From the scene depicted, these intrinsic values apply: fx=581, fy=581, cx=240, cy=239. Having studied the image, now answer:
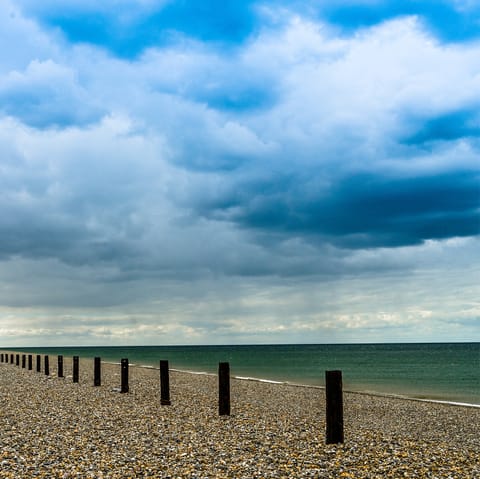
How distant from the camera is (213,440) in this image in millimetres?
12906

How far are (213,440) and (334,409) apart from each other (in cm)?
277

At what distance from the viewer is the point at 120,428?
14.5 m

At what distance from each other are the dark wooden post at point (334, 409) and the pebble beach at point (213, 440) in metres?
0.27

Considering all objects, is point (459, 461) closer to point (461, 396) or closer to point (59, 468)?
point (59, 468)

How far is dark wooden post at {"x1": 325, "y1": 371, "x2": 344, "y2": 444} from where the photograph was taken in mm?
12508

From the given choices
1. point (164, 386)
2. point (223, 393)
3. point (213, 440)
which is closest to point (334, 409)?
point (213, 440)

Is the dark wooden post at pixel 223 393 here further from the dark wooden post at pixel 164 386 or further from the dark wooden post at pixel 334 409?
the dark wooden post at pixel 334 409

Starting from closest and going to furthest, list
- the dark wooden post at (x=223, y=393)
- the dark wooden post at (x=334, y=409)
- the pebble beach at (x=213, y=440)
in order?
the pebble beach at (x=213, y=440), the dark wooden post at (x=334, y=409), the dark wooden post at (x=223, y=393)

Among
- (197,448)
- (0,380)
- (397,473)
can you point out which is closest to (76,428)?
(197,448)

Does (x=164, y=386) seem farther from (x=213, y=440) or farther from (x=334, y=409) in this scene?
(x=334, y=409)

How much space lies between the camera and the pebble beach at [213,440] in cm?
1030

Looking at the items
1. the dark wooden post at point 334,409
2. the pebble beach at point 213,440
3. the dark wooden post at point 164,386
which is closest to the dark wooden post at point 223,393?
the pebble beach at point 213,440

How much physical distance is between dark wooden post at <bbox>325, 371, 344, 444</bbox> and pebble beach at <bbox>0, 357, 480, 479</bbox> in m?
0.27

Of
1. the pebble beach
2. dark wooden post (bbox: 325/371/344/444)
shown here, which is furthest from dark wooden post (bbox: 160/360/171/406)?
dark wooden post (bbox: 325/371/344/444)
